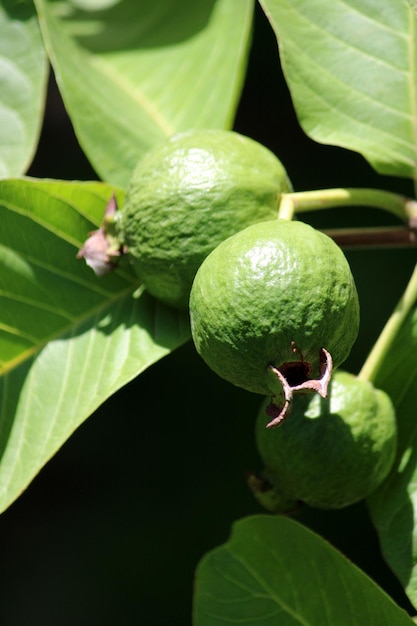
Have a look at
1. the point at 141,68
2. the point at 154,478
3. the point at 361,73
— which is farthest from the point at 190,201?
the point at 154,478

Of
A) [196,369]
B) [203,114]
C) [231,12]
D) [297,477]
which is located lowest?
[196,369]

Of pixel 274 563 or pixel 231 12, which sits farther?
pixel 231 12

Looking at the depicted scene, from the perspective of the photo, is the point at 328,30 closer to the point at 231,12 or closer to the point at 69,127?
the point at 231,12

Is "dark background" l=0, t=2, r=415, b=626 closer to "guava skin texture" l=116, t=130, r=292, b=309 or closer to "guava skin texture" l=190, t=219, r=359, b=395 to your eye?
"guava skin texture" l=116, t=130, r=292, b=309

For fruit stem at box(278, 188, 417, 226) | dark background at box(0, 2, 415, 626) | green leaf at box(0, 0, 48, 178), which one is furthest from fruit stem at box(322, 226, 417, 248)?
dark background at box(0, 2, 415, 626)

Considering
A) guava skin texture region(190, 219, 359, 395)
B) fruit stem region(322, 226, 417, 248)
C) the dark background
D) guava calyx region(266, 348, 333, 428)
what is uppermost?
guava skin texture region(190, 219, 359, 395)

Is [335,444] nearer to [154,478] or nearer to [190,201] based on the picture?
Answer: [190,201]

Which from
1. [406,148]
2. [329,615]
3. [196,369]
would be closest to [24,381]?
[329,615]

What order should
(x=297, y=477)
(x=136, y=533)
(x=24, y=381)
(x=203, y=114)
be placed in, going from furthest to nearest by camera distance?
(x=136, y=533), (x=203, y=114), (x=24, y=381), (x=297, y=477)
